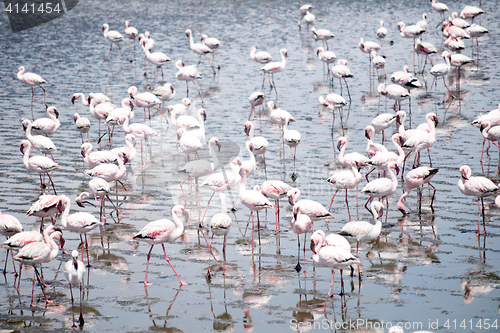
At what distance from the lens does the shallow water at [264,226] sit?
6359 mm

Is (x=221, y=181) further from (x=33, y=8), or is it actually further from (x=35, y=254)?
(x=33, y=8)

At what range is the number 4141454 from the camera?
3325 centimetres

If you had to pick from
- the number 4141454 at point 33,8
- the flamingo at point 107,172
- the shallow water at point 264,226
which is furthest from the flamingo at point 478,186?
the number 4141454 at point 33,8

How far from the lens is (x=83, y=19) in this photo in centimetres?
2977
